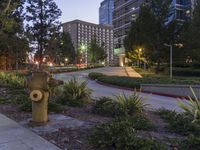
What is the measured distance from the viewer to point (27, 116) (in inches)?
334

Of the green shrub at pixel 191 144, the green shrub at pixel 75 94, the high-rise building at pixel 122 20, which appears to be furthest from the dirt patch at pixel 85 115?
the high-rise building at pixel 122 20

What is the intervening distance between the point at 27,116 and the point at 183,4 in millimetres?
82705

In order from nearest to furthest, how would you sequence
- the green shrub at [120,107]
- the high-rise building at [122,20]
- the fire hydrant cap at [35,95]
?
the fire hydrant cap at [35,95] → the green shrub at [120,107] → the high-rise building at [122,20]

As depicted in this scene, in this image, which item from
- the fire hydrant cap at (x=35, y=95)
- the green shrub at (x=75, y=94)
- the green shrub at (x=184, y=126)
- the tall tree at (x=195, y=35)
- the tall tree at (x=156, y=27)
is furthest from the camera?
the tall tree at (x=156, y=27)

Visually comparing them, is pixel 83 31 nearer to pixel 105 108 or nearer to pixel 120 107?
pixel 105 108

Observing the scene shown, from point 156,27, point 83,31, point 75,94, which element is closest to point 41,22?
point 156,27

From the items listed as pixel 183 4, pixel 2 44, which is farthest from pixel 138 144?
pixel 183 4

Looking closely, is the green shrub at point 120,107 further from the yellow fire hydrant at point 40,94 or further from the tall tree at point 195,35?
the tall tree at point 195,35

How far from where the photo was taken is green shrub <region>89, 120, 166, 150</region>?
5106 millimetres

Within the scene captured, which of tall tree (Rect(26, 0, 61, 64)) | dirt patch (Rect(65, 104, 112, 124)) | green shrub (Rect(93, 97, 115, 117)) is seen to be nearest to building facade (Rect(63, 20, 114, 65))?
tall tree (Rect(26, 0, 61, 64))

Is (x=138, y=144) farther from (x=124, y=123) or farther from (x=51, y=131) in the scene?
(x=51, y=131)

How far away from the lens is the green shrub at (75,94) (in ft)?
35.1

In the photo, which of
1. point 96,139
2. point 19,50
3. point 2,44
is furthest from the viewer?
point 19,50

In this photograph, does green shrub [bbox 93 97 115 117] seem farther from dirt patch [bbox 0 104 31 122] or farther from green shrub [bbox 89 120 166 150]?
green shrub [bbox 89 120 166 150]
